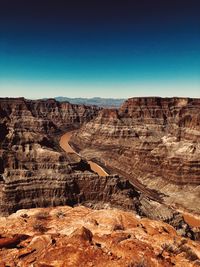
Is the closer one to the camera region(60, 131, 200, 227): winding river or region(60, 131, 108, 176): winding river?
region(60, 131, 200, 227): winding river

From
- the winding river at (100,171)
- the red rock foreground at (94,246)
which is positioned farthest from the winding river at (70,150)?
the red rock foreground at (94,246)

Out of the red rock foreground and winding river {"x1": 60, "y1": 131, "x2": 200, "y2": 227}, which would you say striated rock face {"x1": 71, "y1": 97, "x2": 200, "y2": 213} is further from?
the red rock foreground

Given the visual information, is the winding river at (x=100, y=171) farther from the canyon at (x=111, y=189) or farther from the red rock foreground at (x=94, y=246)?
the red rock foreground at (x=94, y=246)

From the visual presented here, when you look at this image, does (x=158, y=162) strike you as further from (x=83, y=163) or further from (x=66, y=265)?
(x=66, y=265)

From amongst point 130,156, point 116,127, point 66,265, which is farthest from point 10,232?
point 116,127

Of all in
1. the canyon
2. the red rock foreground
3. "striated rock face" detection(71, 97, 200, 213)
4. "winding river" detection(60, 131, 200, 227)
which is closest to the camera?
the red rock foreground

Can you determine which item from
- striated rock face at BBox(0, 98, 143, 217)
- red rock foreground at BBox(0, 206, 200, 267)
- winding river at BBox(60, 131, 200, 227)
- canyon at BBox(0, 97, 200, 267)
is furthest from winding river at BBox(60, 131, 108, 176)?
red rock foreground at BBox(0, 206, 200, 267)

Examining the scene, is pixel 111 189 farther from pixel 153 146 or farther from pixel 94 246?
pixel 153 146

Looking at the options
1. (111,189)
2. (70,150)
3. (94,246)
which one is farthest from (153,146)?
(94,246)
